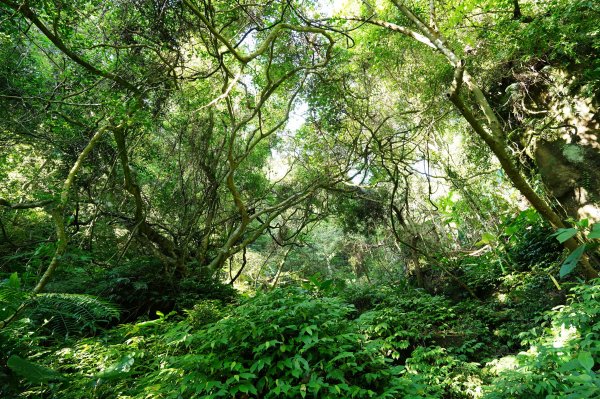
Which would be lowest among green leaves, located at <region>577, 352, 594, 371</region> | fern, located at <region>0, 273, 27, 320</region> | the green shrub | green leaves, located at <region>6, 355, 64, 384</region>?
the green shrub

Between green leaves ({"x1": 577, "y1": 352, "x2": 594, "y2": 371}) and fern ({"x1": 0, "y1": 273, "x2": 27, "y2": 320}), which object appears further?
fern ({"x1": 0, "y1": 273, "x2": 27, "y2": 320})

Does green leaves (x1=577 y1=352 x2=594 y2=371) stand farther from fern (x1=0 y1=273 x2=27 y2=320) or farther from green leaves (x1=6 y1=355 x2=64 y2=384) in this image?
fern (x1=0 y1=273 x2=27 y2=320)

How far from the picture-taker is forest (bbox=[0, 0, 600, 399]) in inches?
116

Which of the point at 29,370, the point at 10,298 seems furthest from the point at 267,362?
the point at 10,298

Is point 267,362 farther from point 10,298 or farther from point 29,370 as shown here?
point 10,298

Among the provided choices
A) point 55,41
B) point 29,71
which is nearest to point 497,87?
point 55,41

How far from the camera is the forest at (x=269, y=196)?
295 centimetres

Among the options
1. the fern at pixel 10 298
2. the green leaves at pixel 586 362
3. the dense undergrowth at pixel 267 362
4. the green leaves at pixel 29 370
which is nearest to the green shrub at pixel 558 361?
the dense undergrowth at pixel 267 362

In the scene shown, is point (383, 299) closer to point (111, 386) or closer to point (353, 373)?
point (353, 373)

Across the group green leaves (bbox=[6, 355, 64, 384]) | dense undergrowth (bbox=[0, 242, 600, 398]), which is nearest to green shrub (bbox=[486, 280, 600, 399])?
dense undergrowth (bbox=[0, 242, 600, 398])

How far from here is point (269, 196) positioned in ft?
30.1

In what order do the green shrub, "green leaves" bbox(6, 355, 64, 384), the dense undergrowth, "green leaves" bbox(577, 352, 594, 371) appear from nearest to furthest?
"green leaves" bbox(577, 352, 594, 371)
"green leaves" bbox(6, 355, 64, 384)
the dense undergrowth
the green shrub

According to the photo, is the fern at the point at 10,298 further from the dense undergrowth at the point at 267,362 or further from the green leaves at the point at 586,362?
the green leaves at the point at 586,362

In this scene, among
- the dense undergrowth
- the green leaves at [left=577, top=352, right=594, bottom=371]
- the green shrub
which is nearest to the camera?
the green leaves at [left=577, top=352, right=594, bottom=371]
